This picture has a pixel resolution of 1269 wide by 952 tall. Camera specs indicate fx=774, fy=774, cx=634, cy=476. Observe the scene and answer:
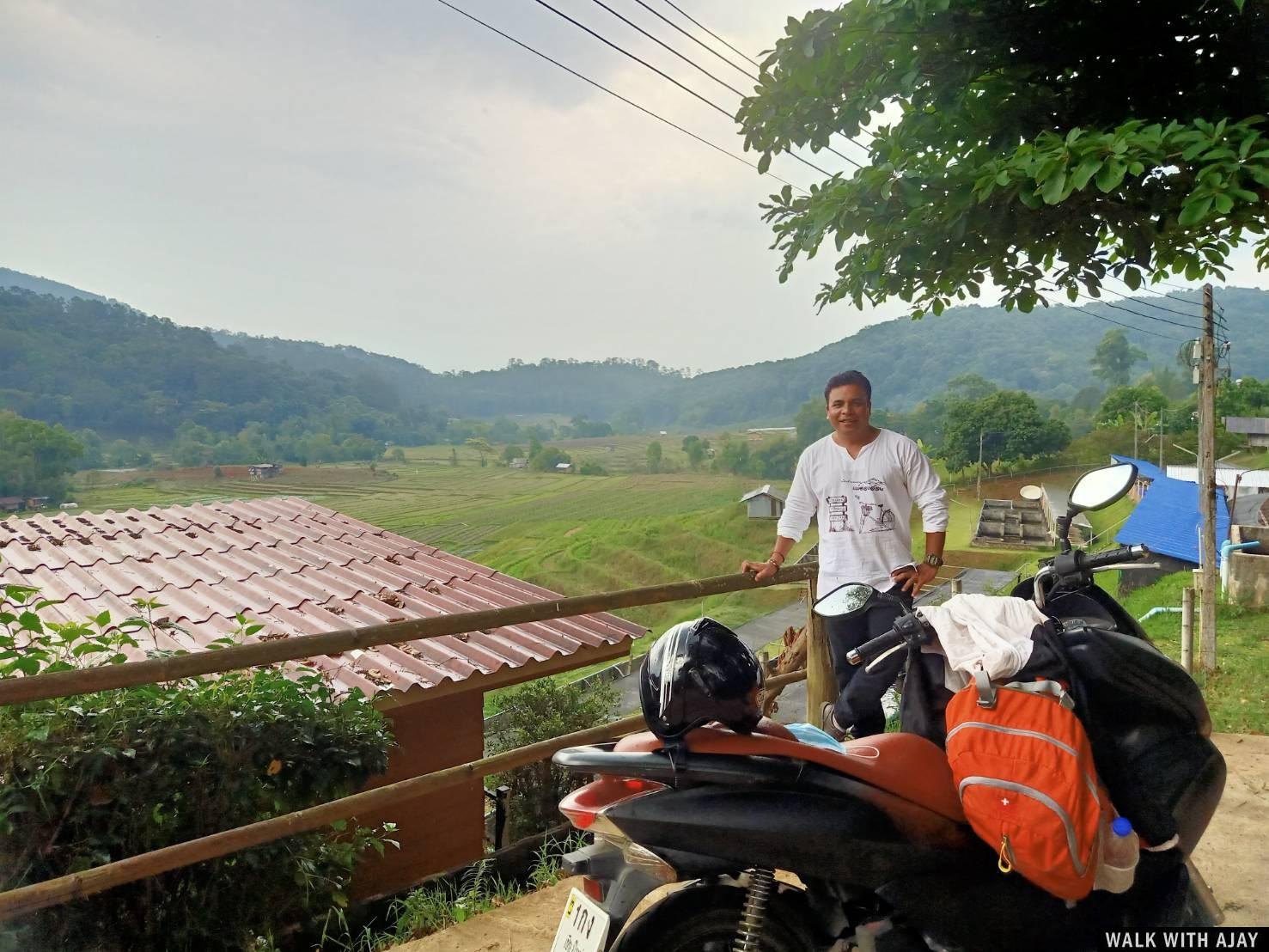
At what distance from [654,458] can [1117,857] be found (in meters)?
11.0

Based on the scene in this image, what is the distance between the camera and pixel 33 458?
21.5ft

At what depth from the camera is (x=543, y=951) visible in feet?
6.22

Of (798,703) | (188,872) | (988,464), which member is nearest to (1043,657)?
(188,872)

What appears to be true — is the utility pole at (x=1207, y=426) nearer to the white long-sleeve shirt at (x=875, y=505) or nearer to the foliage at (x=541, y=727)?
the foliage at (x=541, y=727)

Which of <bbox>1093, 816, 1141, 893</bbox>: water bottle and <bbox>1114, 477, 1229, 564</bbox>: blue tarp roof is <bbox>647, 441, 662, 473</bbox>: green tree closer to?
<bbox>1114, 477, 1229, 564</bbox>: blue tarp roof

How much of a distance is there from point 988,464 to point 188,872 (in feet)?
33.4

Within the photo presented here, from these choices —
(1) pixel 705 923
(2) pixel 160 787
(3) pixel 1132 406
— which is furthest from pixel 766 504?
(3) pixel 1132 406

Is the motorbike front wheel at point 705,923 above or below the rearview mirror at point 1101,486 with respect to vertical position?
below

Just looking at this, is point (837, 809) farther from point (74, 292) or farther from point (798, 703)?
point (74, 292)

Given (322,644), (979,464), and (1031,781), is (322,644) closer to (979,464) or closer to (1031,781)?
(1031,781)

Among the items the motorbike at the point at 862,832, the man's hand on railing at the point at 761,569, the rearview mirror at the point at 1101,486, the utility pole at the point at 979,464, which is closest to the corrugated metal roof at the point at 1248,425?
the utility pole at the point at 979,464

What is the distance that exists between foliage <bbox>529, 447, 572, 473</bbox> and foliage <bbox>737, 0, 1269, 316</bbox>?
850 cm

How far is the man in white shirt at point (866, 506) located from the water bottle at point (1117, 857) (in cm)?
95

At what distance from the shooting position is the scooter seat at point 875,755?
3.76ft
